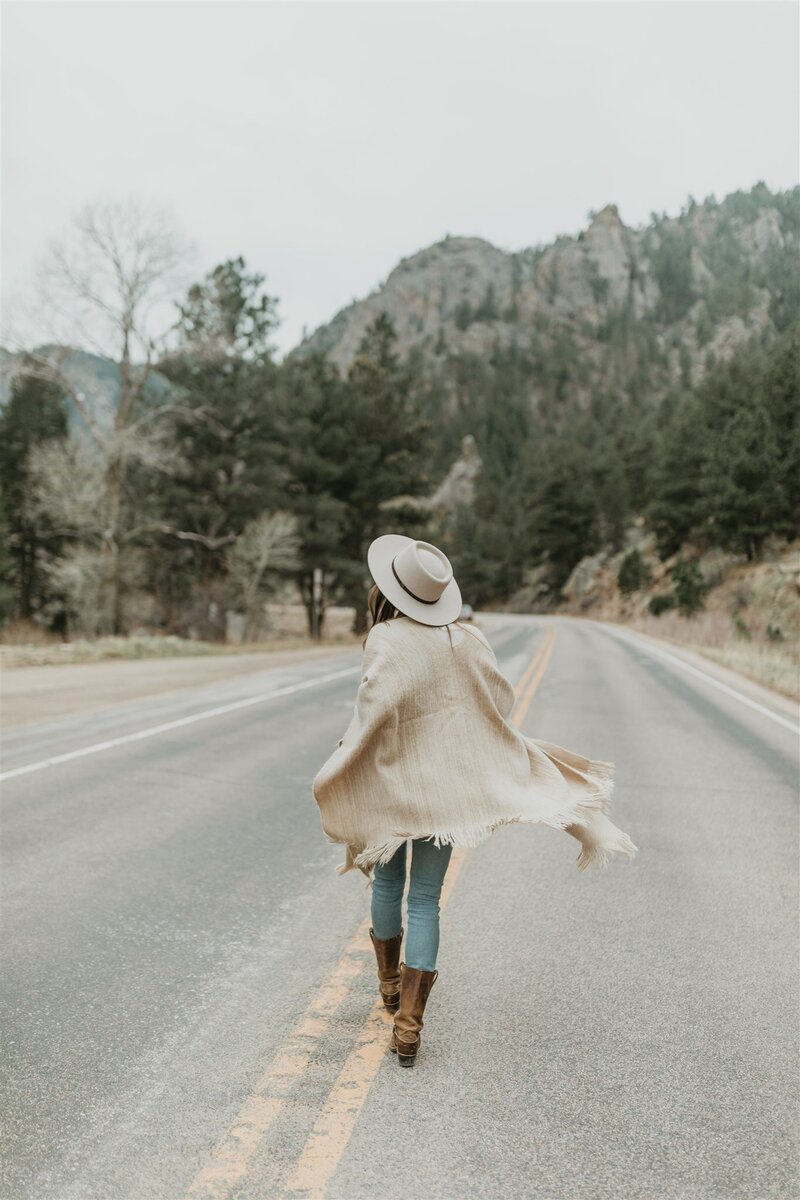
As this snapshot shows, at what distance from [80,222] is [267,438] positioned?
33.7ft

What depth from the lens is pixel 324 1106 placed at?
2.99 meters

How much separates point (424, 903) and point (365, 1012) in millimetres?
620

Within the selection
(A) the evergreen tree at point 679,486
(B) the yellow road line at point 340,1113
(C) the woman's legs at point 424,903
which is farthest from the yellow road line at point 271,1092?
(A) the evergreen tree at point 679,486

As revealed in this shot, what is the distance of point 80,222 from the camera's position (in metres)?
26.0

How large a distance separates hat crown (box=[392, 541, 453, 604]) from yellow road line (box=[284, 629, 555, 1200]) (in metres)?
1.65

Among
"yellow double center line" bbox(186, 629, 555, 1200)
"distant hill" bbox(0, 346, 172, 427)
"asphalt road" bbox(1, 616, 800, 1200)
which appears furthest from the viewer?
"distant hill" bbox(0, 346, 172, 427)

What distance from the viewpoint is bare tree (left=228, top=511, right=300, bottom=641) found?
1277 inches

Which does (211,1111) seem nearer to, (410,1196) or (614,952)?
(410,1196)

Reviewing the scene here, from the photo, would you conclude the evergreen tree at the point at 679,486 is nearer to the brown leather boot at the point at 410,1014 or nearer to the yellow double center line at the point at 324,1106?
the yellow double center line at the point at 324,1106

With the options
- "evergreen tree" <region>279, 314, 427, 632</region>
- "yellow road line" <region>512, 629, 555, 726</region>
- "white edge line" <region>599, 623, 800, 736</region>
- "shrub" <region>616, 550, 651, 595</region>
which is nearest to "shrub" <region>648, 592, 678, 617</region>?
"shrub" <region>616, 550, 651, 595</region>

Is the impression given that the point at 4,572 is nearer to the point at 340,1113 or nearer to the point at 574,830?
the point at 574,830

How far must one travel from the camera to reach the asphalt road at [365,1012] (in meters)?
2.71

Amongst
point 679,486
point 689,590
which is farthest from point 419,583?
point 679,486

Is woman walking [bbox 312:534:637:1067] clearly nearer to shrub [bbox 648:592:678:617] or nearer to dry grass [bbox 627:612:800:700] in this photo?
dry grass [bbox 627:612:800:700]
